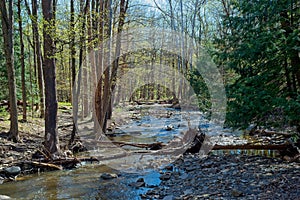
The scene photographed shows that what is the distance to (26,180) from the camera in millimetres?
6965

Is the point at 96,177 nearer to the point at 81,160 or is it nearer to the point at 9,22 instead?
the point at 81,160

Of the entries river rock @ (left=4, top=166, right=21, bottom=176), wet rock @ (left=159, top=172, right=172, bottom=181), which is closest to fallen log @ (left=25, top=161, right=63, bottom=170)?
river rock @ (left=4, top=166, right=21, bottom=176)

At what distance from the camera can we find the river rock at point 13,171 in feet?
23.6

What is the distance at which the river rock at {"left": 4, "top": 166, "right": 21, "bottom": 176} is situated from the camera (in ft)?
23.6

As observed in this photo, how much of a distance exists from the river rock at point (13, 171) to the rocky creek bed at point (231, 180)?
379 centimetres

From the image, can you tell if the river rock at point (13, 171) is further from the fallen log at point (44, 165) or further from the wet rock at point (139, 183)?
the wet rock at point (139, 183)

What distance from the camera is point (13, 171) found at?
23.9ft

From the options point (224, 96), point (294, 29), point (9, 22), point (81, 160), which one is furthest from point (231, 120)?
point (9, 22)

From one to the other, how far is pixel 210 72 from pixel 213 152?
11.9 ft

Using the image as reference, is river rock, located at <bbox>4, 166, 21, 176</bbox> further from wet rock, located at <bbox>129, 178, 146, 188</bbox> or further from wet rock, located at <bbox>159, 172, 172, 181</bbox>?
wet rock, located at <bbox>159, 172, 172, 181</bbox>

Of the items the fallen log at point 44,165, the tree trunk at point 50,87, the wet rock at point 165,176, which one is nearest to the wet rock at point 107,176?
the wet rock at point 165,176

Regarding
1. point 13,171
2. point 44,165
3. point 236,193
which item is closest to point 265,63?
point 236,193

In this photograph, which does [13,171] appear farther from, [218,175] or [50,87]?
[218,175]

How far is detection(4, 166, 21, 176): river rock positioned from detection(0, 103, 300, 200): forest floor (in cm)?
2
